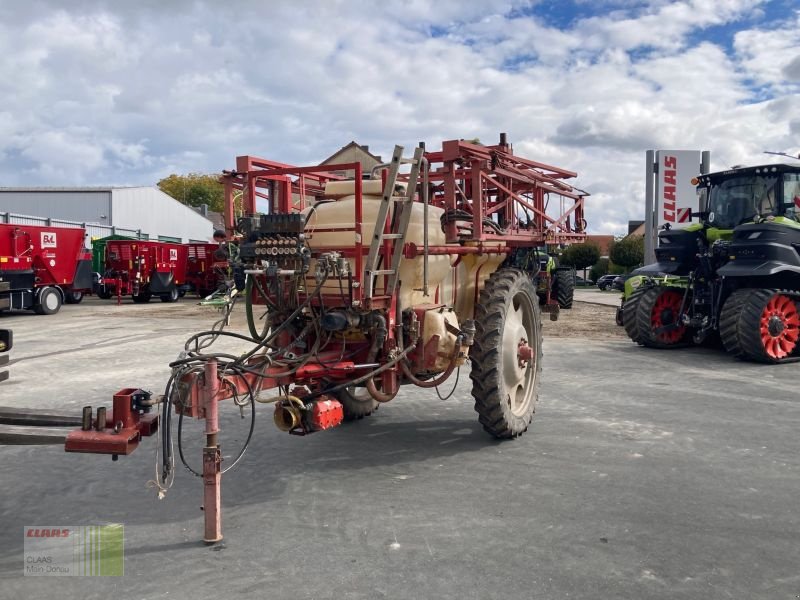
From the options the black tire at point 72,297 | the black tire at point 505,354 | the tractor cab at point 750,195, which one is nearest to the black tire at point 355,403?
the black tire at point 505,354

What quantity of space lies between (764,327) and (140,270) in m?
20.8

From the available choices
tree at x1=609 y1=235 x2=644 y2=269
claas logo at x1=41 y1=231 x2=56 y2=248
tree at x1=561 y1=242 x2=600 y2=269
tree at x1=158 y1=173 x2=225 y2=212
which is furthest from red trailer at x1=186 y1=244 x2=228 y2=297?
tree at x1=158 y1=173 x2=225 y2=212

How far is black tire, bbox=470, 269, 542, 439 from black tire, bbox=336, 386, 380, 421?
1.22 metres

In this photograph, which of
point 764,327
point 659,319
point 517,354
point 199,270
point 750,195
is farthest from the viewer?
point 199,270

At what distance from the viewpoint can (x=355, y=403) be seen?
633cm

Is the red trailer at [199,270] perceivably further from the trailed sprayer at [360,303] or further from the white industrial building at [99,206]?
the trailed sprayer at [360,303]

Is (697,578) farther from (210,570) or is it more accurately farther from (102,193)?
(102,193)

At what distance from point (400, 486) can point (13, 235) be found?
17388 millimetres

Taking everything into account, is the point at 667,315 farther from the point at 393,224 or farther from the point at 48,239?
the point at 48,239

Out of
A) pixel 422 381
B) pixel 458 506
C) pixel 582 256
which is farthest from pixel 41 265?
pixel 582 256

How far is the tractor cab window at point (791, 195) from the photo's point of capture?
35.6ft

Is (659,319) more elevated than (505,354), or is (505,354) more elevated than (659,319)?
(505,354)

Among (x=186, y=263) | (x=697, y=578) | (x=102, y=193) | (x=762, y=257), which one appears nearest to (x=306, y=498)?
(x=697, y=578)

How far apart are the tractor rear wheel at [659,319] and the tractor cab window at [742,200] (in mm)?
1452
